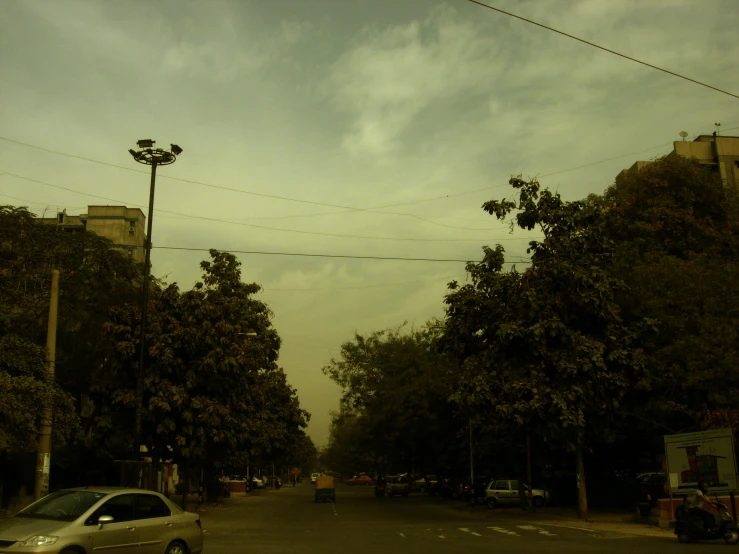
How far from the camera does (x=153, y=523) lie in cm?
1252

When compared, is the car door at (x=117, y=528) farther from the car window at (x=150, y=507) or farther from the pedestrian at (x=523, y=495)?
the pedestrian at (x=523, y=495)

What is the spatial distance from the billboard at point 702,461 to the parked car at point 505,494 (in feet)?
60.3

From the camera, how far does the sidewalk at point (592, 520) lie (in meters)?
23.3

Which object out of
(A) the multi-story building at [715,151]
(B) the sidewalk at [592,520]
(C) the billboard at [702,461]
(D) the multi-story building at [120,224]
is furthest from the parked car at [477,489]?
(D) the multi-story building at [120,224]

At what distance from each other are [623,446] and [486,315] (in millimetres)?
11722

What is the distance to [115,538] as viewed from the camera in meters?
11.7

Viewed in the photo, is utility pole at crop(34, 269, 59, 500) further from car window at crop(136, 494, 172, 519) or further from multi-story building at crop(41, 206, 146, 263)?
multi-story building at crop(41, 206, 146, 263)

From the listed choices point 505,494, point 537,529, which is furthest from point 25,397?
point 505,494

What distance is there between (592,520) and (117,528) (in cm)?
2164

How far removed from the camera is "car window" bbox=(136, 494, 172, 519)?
12.5 metres

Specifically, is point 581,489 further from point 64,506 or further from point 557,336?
point 64,506

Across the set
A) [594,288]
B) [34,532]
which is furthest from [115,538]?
[594,288]

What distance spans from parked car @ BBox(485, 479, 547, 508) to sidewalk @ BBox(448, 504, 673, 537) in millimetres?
1813

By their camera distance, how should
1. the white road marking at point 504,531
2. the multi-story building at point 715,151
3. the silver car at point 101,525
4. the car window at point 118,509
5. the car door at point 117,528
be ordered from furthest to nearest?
the multi-story building at point 715,151
the white road marking at point 504,531
the car window at point 118,509
the car door at point 117,528
the silver car at point 101,525
